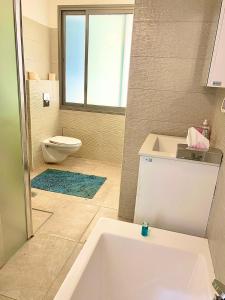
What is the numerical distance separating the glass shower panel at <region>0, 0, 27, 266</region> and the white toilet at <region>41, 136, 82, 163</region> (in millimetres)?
1384

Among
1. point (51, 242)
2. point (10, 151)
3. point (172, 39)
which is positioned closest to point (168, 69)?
point (172, 39)

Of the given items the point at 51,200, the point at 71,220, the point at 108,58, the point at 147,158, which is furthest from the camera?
the point at 108,58

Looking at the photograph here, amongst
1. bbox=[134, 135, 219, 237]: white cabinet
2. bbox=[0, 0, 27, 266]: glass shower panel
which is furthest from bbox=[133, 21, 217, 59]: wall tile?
bbox=[0, 0, 27, 266]: glass shower panel

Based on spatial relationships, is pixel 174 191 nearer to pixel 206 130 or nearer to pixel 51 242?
pixel 206 130

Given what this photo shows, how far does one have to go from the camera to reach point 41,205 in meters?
2.32

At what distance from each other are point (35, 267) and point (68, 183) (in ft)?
4.19

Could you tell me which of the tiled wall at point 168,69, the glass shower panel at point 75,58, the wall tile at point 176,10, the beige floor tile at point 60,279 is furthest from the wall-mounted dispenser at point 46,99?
the beige floor tile at point 60,279

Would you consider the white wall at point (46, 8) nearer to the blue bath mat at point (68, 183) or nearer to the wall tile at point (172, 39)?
the wall tile at point (172, 39)

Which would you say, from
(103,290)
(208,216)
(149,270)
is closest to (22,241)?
(103,290)

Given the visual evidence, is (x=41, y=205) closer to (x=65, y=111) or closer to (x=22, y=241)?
(x=22, y=241)

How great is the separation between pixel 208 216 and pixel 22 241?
140 cm

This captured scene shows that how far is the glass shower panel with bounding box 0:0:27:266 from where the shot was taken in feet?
4.48

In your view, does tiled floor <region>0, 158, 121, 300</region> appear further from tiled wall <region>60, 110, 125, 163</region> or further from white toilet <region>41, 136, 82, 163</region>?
tiled wall <region>60, 110, 125, 163</region>

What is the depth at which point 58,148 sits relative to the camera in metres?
3.11
